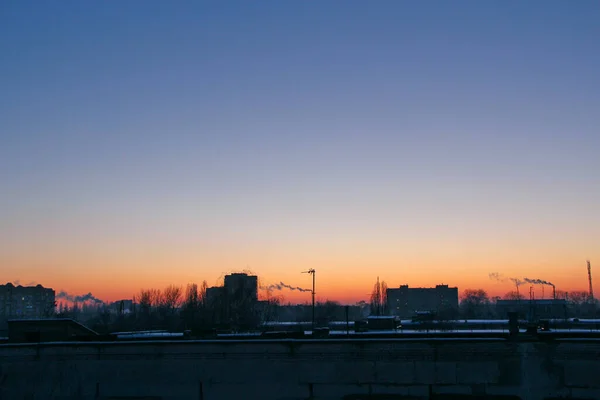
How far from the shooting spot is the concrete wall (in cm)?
2242

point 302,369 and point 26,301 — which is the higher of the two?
point 26,301

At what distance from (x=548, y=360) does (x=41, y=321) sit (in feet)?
82.8

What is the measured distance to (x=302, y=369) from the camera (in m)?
23.8

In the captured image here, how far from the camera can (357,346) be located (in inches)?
930

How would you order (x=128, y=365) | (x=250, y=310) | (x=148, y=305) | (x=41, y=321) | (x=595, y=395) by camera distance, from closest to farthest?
1. (x=595, y=395)
2. (x=128, y=365)
3. (x=41, y=321)
4. (x=250, y=310)
5. (x=148, y=305)

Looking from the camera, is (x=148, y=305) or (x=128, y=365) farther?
(x=148, y=305)

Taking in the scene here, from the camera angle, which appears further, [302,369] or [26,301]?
[26,301]

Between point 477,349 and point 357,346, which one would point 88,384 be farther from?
point 477,349

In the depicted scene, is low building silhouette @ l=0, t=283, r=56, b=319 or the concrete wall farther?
low building silhouette @ l=0, t=283, r=56, b=319

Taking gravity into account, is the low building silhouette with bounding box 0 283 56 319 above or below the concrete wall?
above

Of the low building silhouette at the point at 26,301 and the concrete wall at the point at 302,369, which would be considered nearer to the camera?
the concrete wall at the point at 302,369

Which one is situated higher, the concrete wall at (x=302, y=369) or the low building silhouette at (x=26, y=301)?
the low building silhouette at (x=26, y=301)

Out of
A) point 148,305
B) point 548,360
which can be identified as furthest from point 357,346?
point 148,305

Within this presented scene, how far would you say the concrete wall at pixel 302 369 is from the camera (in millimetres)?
22422
